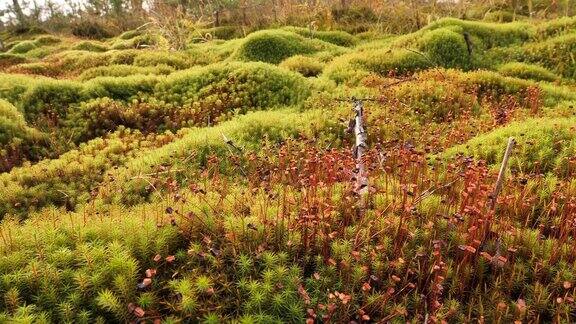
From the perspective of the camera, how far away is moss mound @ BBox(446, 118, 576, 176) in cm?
576

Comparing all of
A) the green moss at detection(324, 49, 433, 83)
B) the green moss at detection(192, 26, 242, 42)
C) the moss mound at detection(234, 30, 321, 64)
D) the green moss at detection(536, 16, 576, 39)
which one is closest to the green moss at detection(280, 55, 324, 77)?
the green moss at detection(324, 49, 433, 83)

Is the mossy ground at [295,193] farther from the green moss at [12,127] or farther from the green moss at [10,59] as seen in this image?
the green moss at [10,59]

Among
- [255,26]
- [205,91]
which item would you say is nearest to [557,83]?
[205,91]

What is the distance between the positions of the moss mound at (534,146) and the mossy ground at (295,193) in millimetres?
30

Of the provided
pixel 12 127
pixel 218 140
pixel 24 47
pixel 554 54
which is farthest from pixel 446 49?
pixel 24 47

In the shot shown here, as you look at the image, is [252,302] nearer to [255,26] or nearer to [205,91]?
[205,91]

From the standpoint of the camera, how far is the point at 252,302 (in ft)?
10.2

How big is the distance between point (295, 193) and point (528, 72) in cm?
983

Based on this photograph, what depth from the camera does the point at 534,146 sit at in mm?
6082

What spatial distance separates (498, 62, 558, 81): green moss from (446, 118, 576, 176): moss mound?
5212 mm

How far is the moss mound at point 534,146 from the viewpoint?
5.76 meters

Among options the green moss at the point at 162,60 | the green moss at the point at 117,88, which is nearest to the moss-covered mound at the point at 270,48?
the green moss at the point at 162,60

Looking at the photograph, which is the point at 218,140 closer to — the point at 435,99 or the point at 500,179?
the point at 500,179

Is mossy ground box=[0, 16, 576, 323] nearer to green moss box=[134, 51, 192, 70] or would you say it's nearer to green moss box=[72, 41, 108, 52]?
green moss box=[134, 51, 192, 70]
